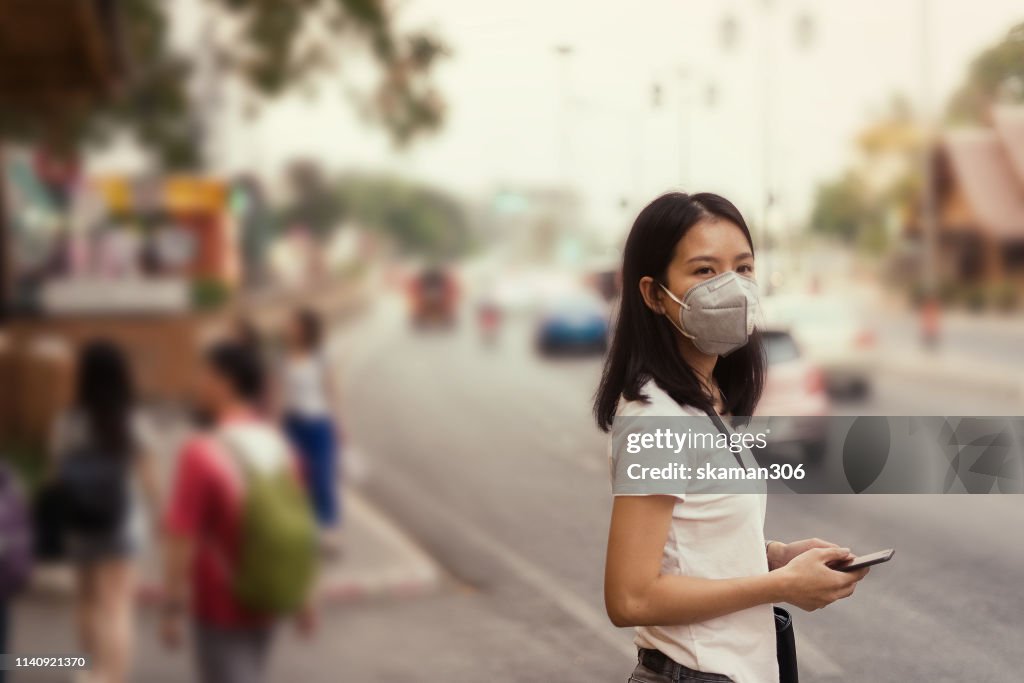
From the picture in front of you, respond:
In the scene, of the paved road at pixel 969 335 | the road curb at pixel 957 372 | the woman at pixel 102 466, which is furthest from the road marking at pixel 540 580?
the paved road at pixel 969 335

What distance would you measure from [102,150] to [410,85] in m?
1.89

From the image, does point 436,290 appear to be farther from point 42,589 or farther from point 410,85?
point 42,589

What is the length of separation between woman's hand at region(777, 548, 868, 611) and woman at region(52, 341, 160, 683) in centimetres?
216

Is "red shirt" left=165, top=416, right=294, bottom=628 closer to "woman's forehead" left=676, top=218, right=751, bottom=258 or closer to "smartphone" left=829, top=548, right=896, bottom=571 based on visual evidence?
"woman's forehead" left=676, top=218, right=751, bottom=258

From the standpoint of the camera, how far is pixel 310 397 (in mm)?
5281

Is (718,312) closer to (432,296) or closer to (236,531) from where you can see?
(236,531)

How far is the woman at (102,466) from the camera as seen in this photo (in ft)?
10.8

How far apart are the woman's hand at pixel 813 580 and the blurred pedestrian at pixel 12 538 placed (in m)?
1.90

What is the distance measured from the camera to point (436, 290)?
9.88m

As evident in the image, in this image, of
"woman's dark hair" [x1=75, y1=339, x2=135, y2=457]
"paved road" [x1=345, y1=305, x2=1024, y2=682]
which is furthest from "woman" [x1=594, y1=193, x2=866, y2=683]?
"woman's dark hair" [x1=75, y1=339, x2=135, y2=457]

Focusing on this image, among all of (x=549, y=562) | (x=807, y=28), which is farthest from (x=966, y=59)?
(x=549, y=562)

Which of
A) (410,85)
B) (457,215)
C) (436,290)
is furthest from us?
(436,290)

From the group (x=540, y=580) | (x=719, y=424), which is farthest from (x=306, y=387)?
(x=719, y=424)

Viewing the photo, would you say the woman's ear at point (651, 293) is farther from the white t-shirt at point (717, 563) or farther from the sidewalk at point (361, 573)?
the sidewalk at point (361, 573)
